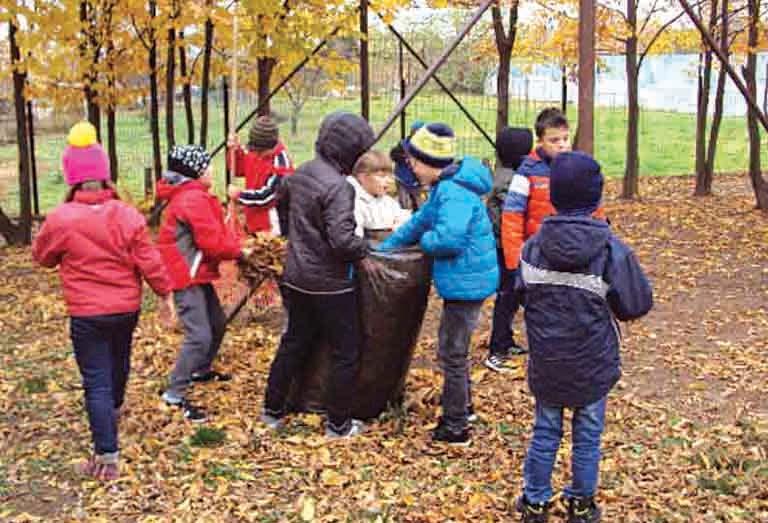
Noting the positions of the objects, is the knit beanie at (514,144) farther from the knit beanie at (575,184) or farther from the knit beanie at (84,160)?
the knit beanie at (84,160)

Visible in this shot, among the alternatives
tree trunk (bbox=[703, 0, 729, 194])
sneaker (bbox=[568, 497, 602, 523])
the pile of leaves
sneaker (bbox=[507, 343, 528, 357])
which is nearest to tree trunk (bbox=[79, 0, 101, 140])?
the pile of leaves

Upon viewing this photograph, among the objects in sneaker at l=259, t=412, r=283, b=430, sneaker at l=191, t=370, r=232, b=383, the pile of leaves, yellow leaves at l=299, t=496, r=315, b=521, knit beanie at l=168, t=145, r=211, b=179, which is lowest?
yellow leaves at l=299, t=496, r=315, b=521

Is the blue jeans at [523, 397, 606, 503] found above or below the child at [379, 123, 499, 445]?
below

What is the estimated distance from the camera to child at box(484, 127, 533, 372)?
5.77m

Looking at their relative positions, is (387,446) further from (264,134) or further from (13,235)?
(13,235)

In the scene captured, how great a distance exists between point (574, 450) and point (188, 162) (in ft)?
8.16

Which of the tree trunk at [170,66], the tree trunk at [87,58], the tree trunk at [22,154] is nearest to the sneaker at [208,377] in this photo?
the tree trunk at [170,66]

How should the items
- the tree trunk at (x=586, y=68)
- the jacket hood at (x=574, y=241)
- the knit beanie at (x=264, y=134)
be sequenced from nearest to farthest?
1. the jacket hood at (x=574, y=241)
2. the tree trunk at (x=586, y=68)
3. the knit beanie at (x=264, y=134)

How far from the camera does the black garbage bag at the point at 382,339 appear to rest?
4.59 m

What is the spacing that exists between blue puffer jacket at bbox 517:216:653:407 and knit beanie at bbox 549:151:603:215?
0.19 feet

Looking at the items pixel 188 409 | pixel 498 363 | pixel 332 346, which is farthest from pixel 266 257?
pixel 498 363

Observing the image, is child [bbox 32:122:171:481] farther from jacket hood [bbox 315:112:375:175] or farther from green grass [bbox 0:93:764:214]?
green grass [bbox 0:93:764:214]

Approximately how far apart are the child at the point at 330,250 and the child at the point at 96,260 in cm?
68

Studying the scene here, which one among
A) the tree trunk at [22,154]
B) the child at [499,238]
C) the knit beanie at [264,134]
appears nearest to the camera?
the child at [499,238]
